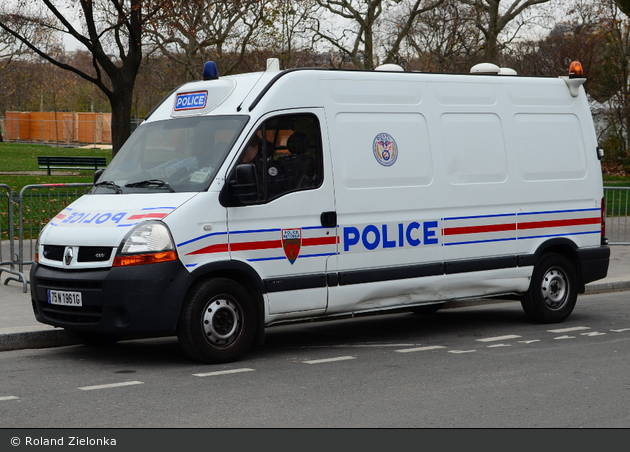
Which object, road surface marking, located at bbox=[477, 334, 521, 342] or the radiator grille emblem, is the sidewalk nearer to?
the radiator grille emblem

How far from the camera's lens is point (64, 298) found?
749 centimetres

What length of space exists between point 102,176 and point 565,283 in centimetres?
498

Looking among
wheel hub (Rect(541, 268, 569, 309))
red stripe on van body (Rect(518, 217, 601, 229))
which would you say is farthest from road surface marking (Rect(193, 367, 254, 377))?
wheel hub (Rect(541, 268, 569, 309))

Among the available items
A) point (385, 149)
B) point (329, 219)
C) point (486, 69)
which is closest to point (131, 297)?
point (329, 219)

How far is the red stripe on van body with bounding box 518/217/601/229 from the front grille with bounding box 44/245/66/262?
4.48 m

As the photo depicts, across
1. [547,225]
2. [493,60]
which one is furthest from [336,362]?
[493,60]

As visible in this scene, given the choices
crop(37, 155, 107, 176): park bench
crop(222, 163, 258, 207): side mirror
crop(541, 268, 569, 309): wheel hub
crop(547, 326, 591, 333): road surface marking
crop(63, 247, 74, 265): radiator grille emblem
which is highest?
crop(37, 155, 107, 176): park bench

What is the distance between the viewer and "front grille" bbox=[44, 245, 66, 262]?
7.57m

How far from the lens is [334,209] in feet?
26.3

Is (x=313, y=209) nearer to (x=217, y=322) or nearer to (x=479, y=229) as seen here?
(x=217, y=322)

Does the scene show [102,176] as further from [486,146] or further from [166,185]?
[486,146]

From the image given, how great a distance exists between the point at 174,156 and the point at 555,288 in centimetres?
444

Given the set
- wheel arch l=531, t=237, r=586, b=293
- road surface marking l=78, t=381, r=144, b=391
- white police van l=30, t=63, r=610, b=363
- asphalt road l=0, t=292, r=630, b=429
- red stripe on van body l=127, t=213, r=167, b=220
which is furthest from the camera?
wheel arch l=531, t=237, r=586, b=293
